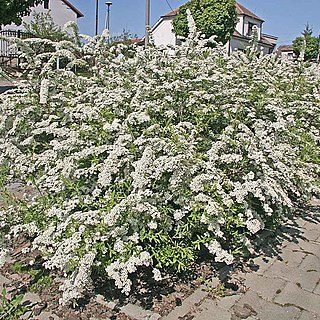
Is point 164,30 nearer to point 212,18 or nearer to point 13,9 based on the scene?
point 212,18

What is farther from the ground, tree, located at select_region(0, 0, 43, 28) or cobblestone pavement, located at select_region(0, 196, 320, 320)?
tree, located at select_region(0, 0, 43, 28)

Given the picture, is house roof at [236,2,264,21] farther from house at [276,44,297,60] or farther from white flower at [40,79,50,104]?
white flower at [40,79,50,104]

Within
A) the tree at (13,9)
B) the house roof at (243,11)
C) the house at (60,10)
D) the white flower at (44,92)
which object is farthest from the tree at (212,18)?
the house at (60,10)

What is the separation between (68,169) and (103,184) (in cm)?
33

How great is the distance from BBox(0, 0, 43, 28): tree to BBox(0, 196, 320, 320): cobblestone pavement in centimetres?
965

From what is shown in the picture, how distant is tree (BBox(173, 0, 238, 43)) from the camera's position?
18.3 m

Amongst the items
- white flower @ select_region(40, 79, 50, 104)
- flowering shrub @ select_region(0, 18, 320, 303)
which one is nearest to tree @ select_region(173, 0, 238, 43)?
flowering shrub @ select_region(0, 18, 320, 303)

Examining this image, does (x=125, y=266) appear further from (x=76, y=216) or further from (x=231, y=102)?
(x=231, y=102)

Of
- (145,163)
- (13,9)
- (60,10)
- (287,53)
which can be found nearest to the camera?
(145,163)

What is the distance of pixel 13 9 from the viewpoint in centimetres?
1085

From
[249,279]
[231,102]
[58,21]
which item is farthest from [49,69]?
[58,21]

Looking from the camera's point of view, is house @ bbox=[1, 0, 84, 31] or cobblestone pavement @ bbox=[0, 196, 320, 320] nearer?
cobblestone pavement @ bbox=[0, 196, 320, 320]

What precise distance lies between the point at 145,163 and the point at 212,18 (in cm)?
1733

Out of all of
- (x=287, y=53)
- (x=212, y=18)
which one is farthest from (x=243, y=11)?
(x=287, y=53)
